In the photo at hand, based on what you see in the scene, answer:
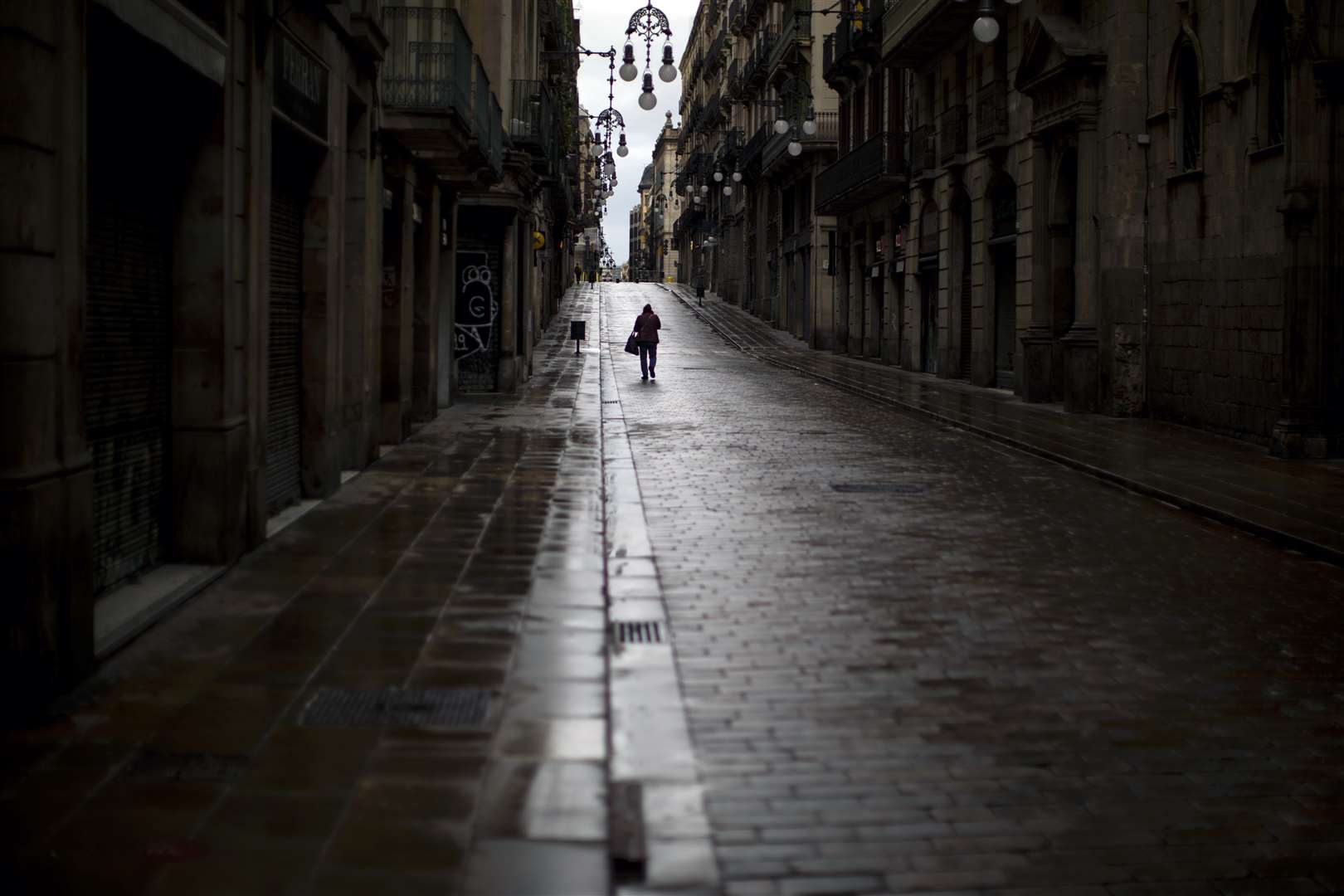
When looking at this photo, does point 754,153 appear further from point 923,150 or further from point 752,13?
point 923,150

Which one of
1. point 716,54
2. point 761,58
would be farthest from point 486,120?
point 716,54

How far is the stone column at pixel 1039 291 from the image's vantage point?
2466cm

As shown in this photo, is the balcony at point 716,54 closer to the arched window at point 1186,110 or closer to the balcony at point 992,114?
the balcony at point 992,114

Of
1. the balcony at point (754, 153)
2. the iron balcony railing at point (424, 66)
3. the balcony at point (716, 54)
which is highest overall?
the balcony at point (716, 54)

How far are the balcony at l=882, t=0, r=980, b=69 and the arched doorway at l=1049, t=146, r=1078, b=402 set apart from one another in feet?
18.2

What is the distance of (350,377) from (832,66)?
107 ft

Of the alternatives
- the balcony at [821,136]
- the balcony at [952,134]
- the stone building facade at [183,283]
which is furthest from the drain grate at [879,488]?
the balcony at [821,136]

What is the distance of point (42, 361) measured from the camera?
557 centimetres

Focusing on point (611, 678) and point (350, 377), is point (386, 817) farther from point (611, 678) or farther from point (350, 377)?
point (350, 377)

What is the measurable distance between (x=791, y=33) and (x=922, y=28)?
19.9 meters

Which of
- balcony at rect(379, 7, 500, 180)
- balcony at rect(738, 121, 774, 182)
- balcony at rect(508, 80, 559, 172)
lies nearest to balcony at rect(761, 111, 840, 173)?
balcony at rect(738, 121, 774, 182)

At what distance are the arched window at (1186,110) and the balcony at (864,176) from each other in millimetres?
15682

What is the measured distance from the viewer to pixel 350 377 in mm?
13516

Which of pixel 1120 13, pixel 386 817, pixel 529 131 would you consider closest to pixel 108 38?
pixel 386 817
